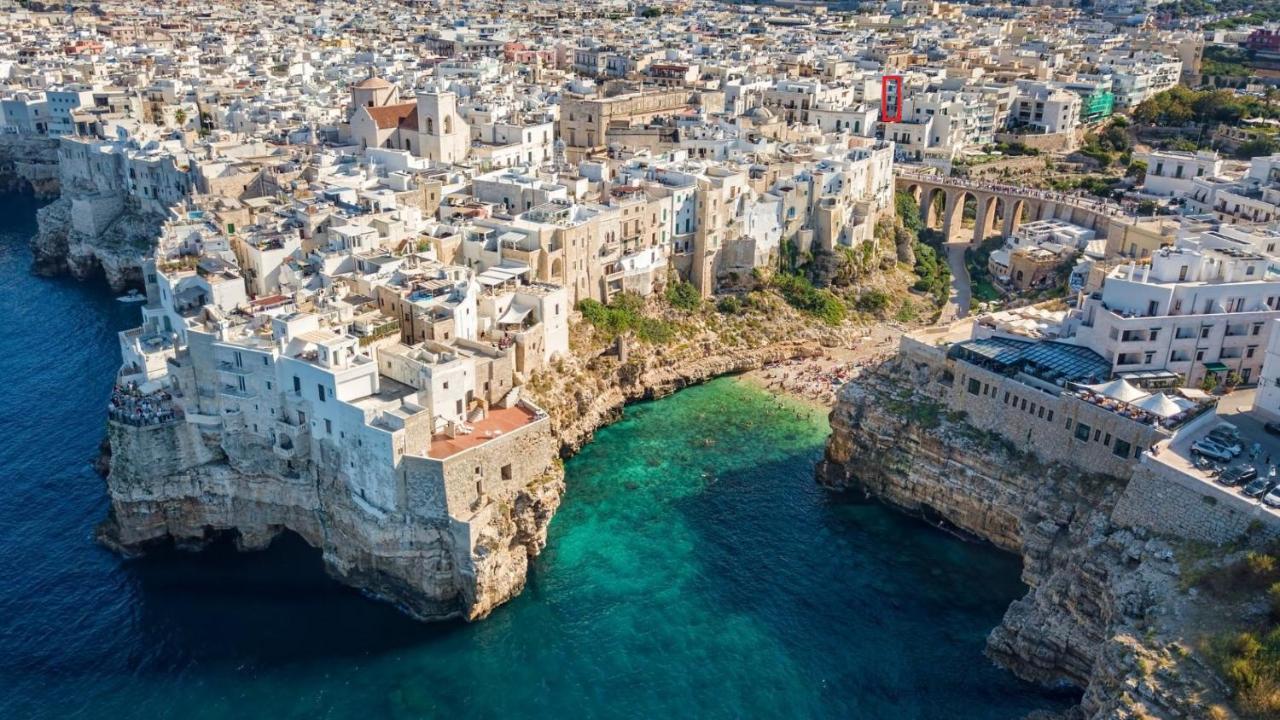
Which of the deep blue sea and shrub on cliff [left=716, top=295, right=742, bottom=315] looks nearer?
the deep blue sea

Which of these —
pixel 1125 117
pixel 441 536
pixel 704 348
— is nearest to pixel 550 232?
pixel 704 348

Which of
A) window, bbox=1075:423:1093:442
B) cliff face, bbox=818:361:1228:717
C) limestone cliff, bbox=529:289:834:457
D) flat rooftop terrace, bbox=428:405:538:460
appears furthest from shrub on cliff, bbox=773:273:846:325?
flat rooftop terrace, bbox=428:405:538:460

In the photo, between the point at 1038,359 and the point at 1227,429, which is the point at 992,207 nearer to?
the point at 1038,359

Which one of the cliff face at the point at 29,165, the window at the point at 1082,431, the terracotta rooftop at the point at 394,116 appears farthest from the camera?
the cliff face at the point at 29,165

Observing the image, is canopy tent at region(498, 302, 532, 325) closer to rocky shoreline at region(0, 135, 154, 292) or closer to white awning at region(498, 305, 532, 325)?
white awning at region(498, 305, 532, 325)

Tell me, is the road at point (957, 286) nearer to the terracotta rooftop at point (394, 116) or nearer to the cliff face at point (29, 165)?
Answer: the terracotta rooftop at point (394, 116)

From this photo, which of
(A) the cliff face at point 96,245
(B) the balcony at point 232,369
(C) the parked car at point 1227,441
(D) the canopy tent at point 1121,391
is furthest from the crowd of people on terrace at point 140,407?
(C) the parked car at point 1227,441

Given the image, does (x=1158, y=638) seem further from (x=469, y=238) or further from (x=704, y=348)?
(x=469, y=238)

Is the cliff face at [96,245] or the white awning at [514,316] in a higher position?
the white awning at [514,316]
